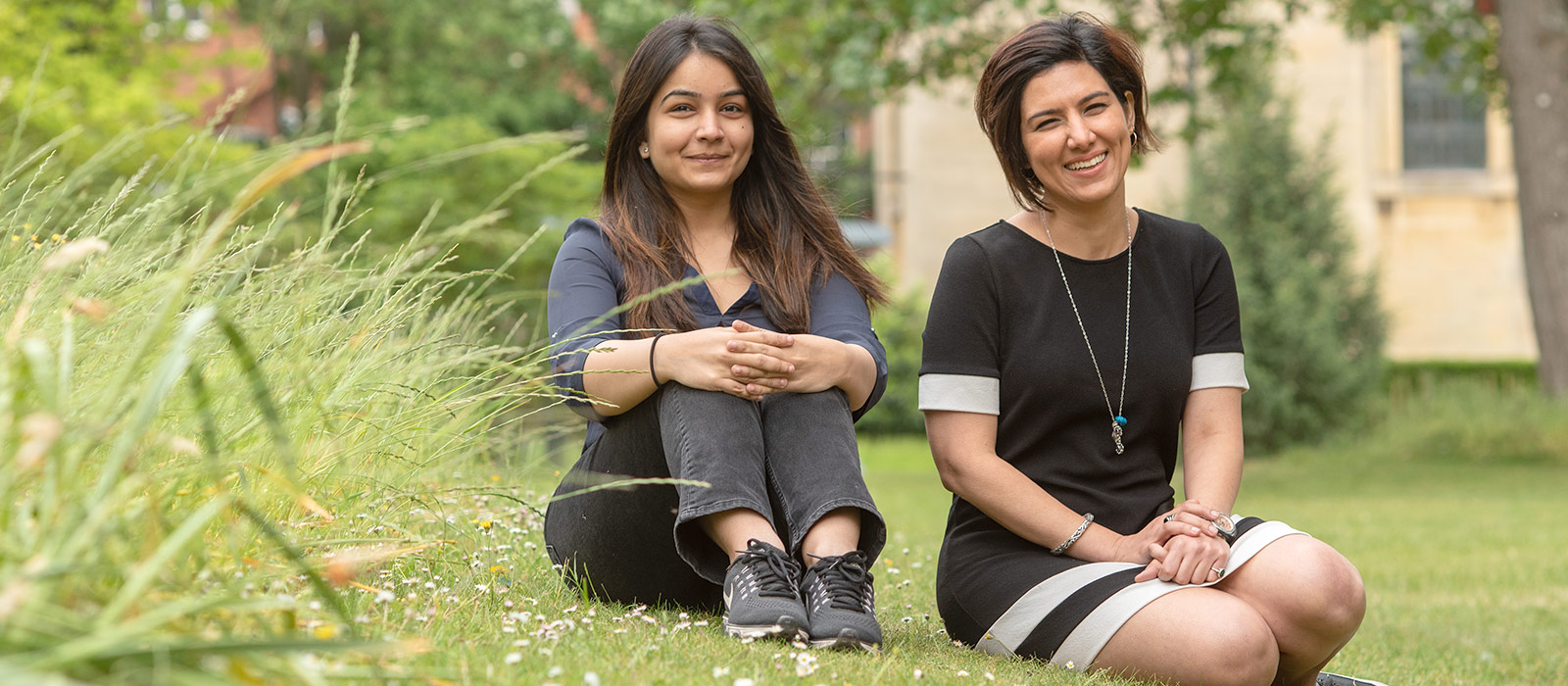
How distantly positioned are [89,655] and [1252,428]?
16.0m

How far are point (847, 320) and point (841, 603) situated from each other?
31.2 inches

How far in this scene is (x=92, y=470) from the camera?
75.4 inches

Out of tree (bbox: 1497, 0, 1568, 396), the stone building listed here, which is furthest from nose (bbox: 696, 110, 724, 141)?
the stone building

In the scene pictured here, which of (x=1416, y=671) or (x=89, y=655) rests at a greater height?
(x=89, y=655)

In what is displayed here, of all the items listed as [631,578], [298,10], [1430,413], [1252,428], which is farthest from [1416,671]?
[298,10]

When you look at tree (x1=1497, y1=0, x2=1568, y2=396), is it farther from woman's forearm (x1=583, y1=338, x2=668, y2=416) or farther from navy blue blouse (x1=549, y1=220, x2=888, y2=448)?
woman's forearm (x1=583, y1=338, x2=668, y2=416)

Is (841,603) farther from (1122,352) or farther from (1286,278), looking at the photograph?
(1286,278)

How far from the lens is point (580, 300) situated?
9.29ft

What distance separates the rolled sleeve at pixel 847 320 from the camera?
9.66 feet

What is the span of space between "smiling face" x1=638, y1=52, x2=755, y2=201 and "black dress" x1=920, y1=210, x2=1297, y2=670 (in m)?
0.57

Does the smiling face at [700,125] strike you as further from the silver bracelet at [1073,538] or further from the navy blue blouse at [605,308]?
the silver bracelet at [1073,538]

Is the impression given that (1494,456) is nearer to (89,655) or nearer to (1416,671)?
(1416,671)

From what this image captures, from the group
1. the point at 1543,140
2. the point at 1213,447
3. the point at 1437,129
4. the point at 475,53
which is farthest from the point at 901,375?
the point at 1213,447

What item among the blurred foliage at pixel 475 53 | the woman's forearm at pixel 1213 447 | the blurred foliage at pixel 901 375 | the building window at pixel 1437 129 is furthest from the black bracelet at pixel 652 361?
the building window at pixel 1437 129
